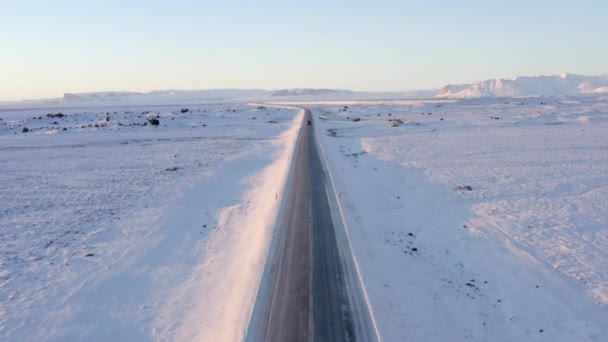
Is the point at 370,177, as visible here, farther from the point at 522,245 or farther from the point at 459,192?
the point at 522,245

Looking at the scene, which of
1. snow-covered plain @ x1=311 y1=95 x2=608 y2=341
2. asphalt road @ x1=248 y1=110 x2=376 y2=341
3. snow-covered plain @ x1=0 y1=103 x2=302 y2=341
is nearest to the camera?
asphalt road @ x1=248 y1=110 x2=376 y2=341

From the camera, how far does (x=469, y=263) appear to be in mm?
15516

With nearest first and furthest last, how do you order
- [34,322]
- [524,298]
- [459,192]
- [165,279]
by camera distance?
[34,322] < [524,298] < [165,279] < [459,192]

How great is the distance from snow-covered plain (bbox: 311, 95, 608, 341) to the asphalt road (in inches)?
25.3

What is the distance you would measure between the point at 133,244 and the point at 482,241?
48.7 ft

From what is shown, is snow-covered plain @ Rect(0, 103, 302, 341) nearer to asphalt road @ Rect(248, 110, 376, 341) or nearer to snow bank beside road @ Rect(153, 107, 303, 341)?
snow bank beside road @ Rect(153, 107, 303, 341)

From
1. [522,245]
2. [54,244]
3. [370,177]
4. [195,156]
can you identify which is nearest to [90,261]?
[54,244]

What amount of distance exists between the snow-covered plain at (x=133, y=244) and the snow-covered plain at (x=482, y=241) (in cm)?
475

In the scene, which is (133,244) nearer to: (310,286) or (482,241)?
(310,286)

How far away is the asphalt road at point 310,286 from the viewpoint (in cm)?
1120

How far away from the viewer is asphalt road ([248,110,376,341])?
36.8 ft

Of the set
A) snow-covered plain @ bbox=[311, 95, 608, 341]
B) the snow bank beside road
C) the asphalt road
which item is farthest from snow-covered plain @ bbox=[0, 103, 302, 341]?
snow-covered plain @ bbox=[311, 95, 608, 341]

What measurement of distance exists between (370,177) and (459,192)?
672 cm

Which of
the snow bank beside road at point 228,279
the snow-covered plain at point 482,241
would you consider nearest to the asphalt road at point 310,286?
the snow bank beside road at point 228,279
